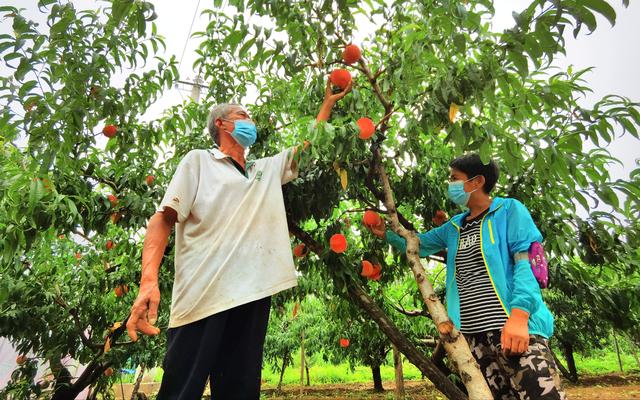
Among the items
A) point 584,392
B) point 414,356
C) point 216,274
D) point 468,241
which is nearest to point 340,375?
point 584,392

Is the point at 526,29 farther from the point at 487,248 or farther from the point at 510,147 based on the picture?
the point at 487,248

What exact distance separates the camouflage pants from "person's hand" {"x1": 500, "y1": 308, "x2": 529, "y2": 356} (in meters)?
0.09

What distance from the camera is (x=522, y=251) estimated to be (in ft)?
5.31

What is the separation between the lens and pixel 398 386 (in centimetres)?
797

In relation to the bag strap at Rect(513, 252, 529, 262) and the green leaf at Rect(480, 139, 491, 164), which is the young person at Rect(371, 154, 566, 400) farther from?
the green leaf at Rect(480, 139, 491, 164)

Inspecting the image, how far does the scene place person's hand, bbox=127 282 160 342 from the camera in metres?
1.32

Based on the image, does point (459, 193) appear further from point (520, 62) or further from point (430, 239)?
point (520, 62)

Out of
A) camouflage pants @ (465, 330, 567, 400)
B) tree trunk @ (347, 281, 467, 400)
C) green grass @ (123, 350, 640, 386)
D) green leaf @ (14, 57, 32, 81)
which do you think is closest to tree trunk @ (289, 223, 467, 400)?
tree trunk @ (347, 281, 467, 400)

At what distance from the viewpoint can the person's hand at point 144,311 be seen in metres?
1.32

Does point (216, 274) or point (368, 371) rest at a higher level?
point (216, 274)

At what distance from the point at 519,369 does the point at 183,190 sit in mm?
1456

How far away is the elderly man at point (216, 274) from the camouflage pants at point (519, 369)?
0.86m

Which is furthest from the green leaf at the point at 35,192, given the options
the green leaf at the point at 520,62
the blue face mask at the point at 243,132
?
the green leaf at the point at 520,62

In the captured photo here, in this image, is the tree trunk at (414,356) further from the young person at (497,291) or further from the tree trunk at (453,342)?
the tree trunk at (453,342)
